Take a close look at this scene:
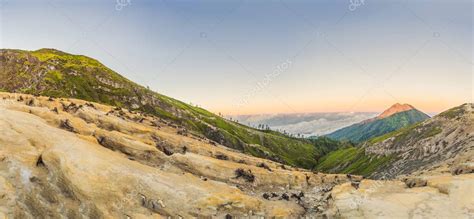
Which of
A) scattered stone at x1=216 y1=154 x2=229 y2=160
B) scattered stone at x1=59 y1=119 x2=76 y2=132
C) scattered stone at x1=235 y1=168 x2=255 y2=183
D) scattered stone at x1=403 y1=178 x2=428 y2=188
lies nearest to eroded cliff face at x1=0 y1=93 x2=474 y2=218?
scattered stone at x1=403 y1=178 x2=428 y2=188

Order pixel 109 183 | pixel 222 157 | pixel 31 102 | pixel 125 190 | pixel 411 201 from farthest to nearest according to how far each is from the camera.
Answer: pixel 31 102, pixel 222 157, pixel 411 201, pixel 125 190, pixel 109 183

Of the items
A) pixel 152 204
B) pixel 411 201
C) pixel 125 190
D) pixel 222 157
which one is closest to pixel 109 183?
pixel 125 190

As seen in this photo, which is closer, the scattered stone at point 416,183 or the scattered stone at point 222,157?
the scattered stone at point 416,183

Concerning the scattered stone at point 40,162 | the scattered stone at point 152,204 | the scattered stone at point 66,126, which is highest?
the scattered stone at point 66,126

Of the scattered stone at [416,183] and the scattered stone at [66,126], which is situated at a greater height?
the scattered stone at [416,183]

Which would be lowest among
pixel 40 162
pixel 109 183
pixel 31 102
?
pixel 109 183

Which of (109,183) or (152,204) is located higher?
(109,183)

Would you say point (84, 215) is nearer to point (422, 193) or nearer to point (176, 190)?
point (176, 190)

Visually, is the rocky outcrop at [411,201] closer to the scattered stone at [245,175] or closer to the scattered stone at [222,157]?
the scattered stone at [245,175]

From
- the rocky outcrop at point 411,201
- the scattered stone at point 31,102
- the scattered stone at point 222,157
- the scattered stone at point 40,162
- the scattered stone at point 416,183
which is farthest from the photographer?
the scattered stone at point 31,102

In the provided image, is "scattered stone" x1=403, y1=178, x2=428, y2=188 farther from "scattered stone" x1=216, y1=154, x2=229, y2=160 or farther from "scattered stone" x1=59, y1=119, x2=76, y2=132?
"scattered stone" x1=59, y1=119, x2=76, y2=132

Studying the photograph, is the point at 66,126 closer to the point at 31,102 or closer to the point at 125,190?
the point at 125,190

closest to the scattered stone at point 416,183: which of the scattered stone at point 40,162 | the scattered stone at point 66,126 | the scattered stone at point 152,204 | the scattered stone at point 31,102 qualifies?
the scattered stone at point 152,204

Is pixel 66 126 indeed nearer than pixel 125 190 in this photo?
No
